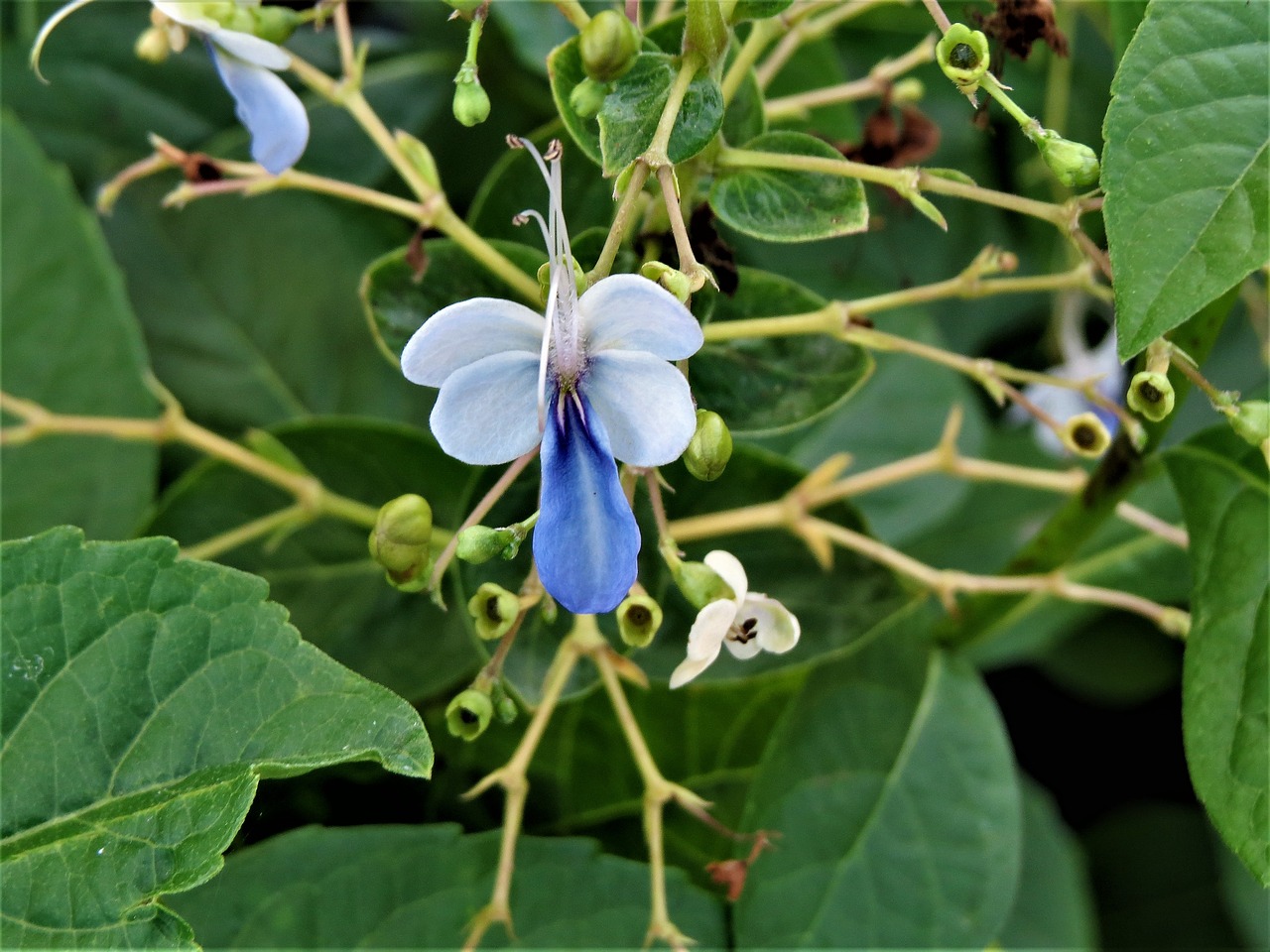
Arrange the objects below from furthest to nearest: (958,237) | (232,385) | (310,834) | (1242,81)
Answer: (958,237) → (232,385) → (310,834) → (1242,81)

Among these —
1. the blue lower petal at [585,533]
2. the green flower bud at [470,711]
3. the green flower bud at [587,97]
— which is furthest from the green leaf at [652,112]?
the green flower bud at [470,711]

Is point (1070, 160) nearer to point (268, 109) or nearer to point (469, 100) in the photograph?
point (469, 100)

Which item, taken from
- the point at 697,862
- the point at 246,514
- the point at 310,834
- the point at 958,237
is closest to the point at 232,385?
the point at 246,514

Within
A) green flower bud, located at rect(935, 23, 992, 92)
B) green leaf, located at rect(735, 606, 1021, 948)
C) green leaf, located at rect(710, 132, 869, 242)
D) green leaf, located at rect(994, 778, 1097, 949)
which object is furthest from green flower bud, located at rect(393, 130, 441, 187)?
green leaf, located at rect(994, 778, 1097, 949)

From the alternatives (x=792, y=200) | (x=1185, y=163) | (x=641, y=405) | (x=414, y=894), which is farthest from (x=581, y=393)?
(x=414, y=894)

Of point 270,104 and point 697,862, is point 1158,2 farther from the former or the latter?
point 697,862
